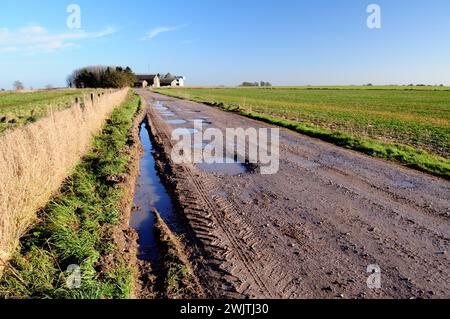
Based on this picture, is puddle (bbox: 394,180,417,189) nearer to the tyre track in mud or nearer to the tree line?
the tyre track in mud

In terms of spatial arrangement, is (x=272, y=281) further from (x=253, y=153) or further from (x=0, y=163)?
(x=253, y=153)

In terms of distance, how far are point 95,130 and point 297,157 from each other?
315 inches

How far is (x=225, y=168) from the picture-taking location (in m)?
10.2

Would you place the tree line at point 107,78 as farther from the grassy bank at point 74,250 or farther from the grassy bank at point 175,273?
the grassy bank at point 175,273

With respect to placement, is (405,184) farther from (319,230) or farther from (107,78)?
(107,78)

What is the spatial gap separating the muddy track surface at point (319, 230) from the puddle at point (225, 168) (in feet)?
1.11

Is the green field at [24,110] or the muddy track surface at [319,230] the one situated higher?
the green field at [24,110]

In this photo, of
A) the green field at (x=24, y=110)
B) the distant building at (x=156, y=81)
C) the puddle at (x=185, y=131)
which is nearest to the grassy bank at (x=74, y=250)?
the green field at (x=24, y=110)

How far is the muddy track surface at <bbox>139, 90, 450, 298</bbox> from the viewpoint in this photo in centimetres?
438

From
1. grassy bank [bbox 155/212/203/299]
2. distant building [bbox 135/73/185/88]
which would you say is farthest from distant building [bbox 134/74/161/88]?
grassy bank [bbox 155/212/203/299]

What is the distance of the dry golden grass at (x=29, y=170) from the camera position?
4.79m

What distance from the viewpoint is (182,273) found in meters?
4.68

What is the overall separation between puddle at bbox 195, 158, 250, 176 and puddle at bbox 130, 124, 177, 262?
1.39 meters

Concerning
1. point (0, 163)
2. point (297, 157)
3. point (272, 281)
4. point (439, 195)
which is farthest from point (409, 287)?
point (297, 157)
